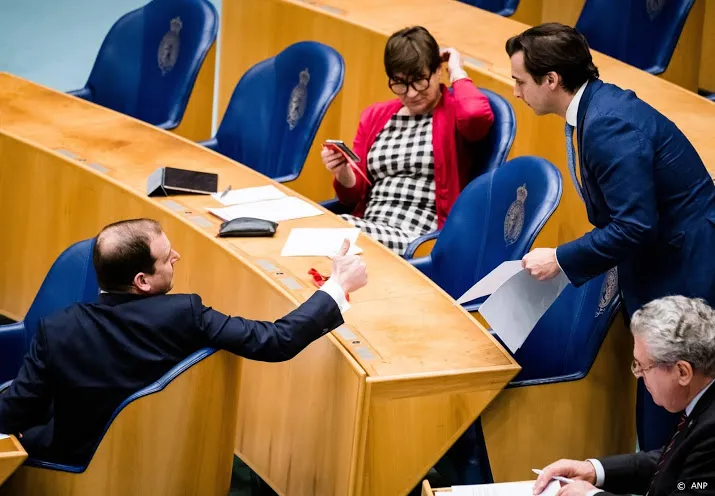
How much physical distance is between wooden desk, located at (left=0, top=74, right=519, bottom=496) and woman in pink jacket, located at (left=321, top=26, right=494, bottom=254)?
1.09ft

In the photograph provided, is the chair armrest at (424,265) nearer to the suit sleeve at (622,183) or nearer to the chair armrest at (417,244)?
the chair armrest at (417,244)

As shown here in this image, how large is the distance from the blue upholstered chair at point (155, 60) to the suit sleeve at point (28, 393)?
97.8 inches

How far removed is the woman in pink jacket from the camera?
12.6 ft

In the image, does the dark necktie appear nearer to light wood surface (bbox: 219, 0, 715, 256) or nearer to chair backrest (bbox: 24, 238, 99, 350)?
light wood surface (bbox: 219, 0, 715, 256)

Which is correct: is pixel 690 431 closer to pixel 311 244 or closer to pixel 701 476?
pixel 701 476

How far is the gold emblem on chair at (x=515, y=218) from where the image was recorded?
338cm

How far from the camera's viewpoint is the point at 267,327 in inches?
106

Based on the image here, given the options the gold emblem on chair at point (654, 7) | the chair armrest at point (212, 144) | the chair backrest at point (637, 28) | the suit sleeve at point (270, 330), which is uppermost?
the gold emblem on chair at point (654, 7)

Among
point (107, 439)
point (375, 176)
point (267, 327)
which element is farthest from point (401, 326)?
point (375, 176)

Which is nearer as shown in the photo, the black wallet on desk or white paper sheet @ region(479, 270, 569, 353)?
white paper sheet @ region(479, 270, 569, 353)

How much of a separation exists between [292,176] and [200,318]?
1.74 meters

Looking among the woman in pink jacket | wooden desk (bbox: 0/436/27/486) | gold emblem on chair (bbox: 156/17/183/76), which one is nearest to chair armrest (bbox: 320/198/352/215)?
the woman in pink jacket

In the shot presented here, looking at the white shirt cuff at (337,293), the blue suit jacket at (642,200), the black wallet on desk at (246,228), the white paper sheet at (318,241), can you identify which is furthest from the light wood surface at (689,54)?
the white shirt cuff at (337,293)

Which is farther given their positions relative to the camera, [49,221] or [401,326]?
[49,221]
